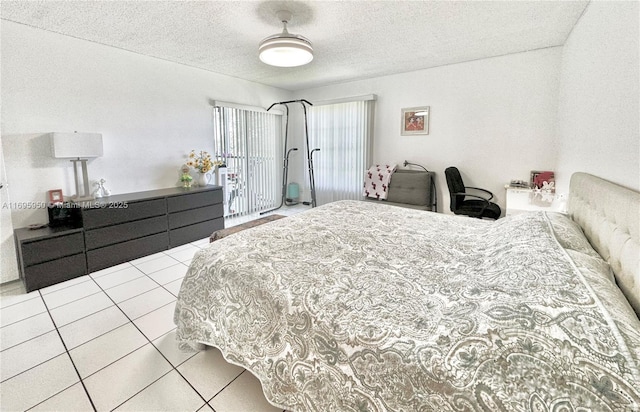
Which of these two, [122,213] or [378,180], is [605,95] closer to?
[378,180]

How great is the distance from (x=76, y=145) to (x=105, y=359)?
2327mm

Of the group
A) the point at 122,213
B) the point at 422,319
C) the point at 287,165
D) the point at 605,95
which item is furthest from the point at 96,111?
the point at 605,95

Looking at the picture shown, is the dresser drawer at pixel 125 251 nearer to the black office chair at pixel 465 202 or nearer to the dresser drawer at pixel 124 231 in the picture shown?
the dresser drawer at pixel 124 231

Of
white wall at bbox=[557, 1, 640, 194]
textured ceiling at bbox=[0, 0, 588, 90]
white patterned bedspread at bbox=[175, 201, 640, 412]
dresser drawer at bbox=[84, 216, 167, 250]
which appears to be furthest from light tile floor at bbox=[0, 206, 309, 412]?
textured ceiling at bbox=[0, 0, 588, 90]

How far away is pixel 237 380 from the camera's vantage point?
164 centimetres

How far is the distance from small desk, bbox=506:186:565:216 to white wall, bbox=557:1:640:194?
27 centimetres

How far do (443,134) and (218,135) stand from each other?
3.62 metres

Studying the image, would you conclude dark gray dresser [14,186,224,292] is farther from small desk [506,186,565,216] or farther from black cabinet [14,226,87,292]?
small desk [506,186,565,216]

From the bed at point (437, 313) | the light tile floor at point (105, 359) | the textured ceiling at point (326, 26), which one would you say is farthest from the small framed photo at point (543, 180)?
the light tile floor at point (105, 359)

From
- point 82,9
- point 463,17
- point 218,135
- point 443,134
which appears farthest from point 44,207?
point 443,134

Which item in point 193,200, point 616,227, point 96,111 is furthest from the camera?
point 193,200

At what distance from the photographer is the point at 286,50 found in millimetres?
2574

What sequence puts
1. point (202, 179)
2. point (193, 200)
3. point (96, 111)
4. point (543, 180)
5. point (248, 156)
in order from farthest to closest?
point (248, 156) < point (202, 179) < point (193, 200) < point (543, 180) < point (96, 111)

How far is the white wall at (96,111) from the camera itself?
2.82 metres
